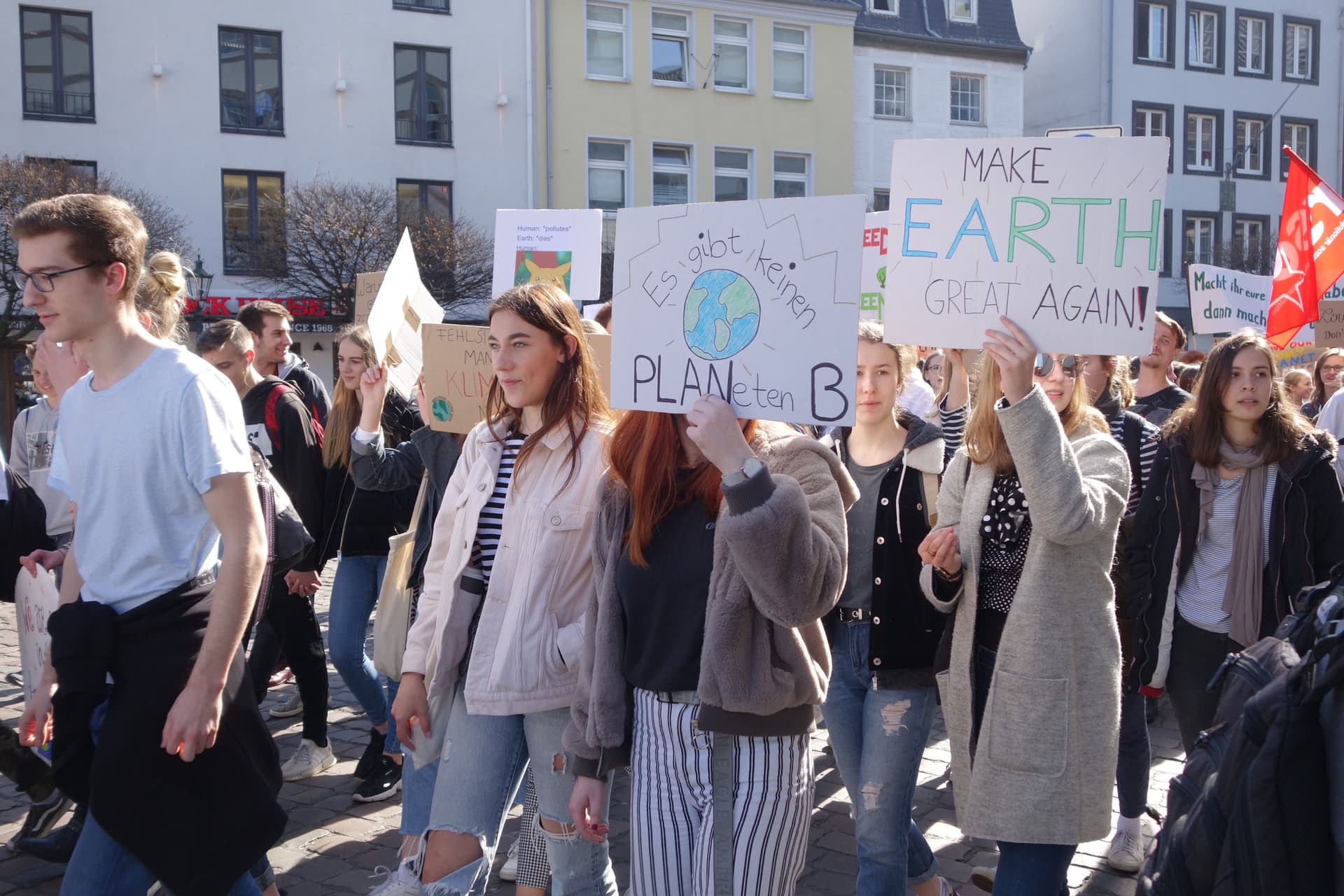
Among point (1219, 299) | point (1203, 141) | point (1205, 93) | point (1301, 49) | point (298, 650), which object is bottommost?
point (298, 650)

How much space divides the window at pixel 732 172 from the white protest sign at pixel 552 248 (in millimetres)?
22106

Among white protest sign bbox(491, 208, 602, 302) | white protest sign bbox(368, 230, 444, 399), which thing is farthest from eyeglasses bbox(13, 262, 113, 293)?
white protest sign bbox(491, 208, 602, 302)

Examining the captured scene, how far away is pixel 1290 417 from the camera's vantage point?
425 centimetres

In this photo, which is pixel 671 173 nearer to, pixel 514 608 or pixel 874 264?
pixel 874 264

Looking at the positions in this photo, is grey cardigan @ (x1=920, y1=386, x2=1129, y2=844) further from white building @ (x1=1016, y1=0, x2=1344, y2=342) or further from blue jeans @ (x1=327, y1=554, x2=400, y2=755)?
white building @ (x1=1016, y1=0, x2=1344, y2=342)

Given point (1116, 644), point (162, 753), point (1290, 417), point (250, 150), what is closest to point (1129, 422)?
point (1290, 417)

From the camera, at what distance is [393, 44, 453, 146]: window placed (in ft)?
86.6

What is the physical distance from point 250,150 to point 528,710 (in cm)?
2469

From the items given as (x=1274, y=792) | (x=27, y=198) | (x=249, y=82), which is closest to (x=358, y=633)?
(x=1274, y=792)

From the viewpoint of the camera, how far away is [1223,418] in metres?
4.32

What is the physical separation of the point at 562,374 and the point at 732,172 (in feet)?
86.6

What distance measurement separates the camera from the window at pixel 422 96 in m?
26.4

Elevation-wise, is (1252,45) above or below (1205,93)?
above

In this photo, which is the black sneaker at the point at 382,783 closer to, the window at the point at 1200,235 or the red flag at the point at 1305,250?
the red flag at the point at 1305,250
